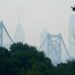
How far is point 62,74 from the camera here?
30000 millimetres

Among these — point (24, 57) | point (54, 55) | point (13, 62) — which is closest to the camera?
point (13, 62)

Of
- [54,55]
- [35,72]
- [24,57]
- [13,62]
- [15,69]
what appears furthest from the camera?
[54,55]

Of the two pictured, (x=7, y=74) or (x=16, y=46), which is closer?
(x=7, y=74)

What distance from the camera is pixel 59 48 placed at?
7756 cm

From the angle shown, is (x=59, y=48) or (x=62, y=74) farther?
(x=59, y=48)

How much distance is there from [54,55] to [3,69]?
44.4 metres

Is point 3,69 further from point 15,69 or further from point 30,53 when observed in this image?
point 30,53

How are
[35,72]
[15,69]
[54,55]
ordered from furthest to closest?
1. [54,55]
2. [15,69]
3. [35,72]

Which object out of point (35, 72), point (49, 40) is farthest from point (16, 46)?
point (35, 72)

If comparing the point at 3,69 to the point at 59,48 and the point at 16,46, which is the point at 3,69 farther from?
the point at 59,48

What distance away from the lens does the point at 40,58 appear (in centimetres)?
4472

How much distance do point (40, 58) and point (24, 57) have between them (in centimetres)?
286

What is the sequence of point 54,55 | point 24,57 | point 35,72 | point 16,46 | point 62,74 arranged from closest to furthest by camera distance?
point 35,72, point 62,74, point 24,57, point 16,46, point 54,55

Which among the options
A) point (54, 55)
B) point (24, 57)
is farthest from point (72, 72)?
point (54, 55)
